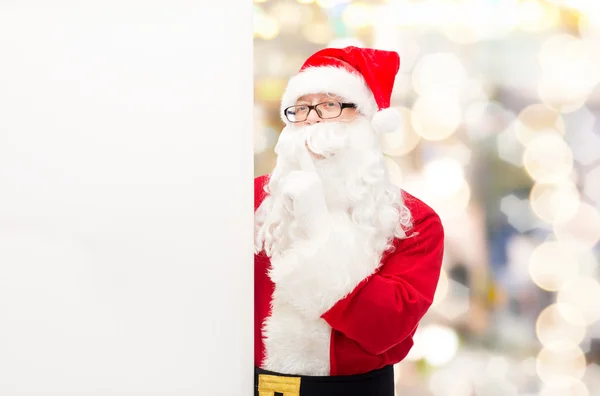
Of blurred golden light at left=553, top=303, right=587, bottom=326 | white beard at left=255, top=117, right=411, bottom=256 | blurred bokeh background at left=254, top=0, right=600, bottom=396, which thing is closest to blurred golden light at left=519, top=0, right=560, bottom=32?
blurred bokeh background at left=254, top=0, right=600, bottom=396

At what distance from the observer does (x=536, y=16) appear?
3.52 feet

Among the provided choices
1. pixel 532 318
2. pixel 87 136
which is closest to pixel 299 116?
pixel 87 136

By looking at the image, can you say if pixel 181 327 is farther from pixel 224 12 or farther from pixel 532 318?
pixel 532 318

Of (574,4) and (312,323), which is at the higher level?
(574,4)

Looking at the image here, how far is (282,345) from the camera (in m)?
0.85

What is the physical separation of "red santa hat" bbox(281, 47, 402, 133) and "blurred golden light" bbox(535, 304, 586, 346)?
20.7 inches

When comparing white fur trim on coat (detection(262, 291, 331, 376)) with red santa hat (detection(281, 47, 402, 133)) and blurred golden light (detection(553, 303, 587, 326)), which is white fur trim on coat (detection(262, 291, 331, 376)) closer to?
red santa hat (detection(281, 47, 402, 133))

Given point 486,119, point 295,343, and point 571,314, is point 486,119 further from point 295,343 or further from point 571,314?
point 295,343

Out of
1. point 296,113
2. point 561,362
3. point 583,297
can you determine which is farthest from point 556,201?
point 296,113

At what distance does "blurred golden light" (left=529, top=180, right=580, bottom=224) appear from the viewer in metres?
1.05

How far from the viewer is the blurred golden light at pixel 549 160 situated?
1.05 meters

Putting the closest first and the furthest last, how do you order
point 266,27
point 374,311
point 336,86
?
point 374,311 < point 336,86 < point 266,27

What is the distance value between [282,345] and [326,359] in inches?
3.1

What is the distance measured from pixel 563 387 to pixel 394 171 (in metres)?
0.57
